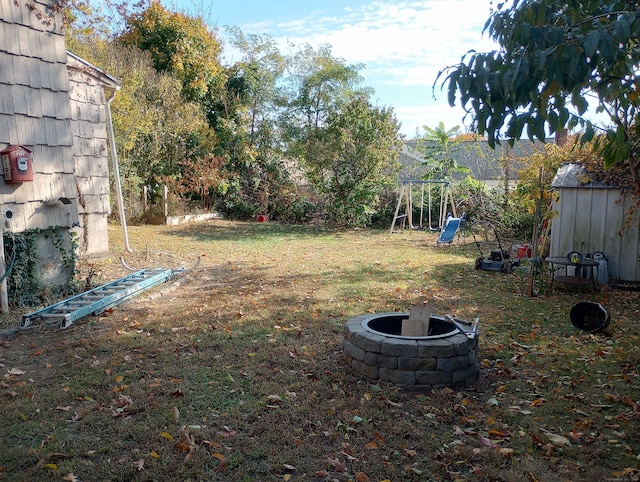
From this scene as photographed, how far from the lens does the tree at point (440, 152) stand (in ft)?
50.8

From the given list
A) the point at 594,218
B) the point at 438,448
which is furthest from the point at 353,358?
the point at 594,218

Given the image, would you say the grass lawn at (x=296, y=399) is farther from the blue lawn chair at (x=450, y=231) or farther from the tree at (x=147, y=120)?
the tree at (x=147, y=120)

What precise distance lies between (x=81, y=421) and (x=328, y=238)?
31.6 ft

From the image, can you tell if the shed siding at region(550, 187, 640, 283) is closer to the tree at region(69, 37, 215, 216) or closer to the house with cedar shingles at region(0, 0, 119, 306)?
the house with cedar shingles at region(0, 0, 119, 306)

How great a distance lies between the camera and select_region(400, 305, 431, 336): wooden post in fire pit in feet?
13.5

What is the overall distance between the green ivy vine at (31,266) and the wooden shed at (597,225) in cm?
710

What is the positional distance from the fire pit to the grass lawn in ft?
0.33

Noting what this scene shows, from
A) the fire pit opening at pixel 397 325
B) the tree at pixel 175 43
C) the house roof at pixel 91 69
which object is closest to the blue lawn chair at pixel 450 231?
the fire pit opening at pixel 397 325

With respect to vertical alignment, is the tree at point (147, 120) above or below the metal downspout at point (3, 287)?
above

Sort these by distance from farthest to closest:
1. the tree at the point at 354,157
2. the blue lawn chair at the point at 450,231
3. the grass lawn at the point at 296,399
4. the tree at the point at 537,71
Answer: the tree at the point at 354,157, the blue lawn chair at the point at 450,231, the grass lawn at the point at 296,399, the tree at the point at 537,71

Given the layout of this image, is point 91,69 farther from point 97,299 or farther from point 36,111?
point 97,299

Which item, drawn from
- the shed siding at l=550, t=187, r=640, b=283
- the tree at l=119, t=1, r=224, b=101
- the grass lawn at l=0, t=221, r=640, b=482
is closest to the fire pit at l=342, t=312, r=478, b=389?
the grass lawn at l=0, t=221, r=640, b=482

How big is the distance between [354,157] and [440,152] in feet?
11.0

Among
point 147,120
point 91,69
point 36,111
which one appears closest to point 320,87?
point 147,120
